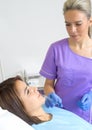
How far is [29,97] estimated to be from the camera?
150 centimetres

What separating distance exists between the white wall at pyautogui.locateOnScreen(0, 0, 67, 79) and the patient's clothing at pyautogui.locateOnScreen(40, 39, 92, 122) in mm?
1066

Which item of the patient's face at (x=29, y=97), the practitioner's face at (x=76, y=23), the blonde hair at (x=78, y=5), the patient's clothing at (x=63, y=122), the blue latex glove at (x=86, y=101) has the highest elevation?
the blonde hair at (x=78, y=5)

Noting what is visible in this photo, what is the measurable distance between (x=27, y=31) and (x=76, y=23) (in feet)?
4.07

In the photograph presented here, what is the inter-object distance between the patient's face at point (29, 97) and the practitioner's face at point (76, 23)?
416mm

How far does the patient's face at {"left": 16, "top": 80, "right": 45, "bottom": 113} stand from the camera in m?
1.47

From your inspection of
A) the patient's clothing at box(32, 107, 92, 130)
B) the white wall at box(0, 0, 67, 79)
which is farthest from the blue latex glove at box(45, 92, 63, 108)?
the white wall at box(0, 0, 67, 79)

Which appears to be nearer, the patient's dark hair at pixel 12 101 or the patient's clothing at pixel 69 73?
the patient's dark hair at pixel 12 101

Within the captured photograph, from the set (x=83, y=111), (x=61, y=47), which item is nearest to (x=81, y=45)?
(x=61, y=47)

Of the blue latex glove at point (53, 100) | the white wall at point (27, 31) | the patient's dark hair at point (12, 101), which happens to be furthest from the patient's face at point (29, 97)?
the white wall at point (27, 31)

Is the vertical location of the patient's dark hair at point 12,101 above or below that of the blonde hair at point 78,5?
below

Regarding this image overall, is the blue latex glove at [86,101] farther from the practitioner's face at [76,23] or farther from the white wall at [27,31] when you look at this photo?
the white wall at [27,31]

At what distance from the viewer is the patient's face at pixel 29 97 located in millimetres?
1473

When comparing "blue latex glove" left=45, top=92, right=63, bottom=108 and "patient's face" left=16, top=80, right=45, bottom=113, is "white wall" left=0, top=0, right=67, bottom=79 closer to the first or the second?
"blue latex glove" left=45, top=92, right=63, bottom=108

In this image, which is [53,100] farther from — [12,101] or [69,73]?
[12,101]
